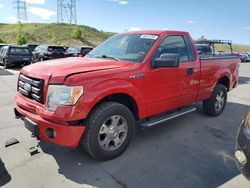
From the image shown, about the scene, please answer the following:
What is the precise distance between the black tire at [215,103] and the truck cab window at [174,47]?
1.43 metres

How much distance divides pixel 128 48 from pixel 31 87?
1.79 meters

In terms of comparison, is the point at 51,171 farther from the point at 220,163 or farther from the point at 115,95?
the point at 220,163

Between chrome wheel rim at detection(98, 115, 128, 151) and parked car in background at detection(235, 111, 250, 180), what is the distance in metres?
1.60

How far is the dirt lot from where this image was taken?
3141 millimetres

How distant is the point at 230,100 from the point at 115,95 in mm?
5625

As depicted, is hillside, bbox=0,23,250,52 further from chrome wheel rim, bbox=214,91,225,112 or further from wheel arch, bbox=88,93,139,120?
wheel arch, bbox=88,93,139,120

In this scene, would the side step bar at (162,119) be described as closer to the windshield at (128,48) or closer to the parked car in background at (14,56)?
the windshield at (128,48)

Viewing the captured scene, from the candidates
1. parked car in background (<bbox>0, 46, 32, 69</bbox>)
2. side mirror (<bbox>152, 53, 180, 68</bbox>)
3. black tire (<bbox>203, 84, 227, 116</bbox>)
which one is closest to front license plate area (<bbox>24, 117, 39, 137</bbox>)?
side mirror (<bbox>152, 53, 180, 68</bbox>)

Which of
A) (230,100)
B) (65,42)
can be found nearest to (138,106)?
(230,100)

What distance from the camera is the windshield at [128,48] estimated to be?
4.07 metres

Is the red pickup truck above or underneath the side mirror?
underneath

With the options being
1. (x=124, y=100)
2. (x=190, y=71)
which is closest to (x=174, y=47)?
(x=190, y=71)

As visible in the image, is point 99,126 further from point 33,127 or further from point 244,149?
point 244,149

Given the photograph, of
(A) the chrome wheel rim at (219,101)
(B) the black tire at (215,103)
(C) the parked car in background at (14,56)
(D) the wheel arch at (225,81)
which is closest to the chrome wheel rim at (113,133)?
(B) the black tire at (215,103)
